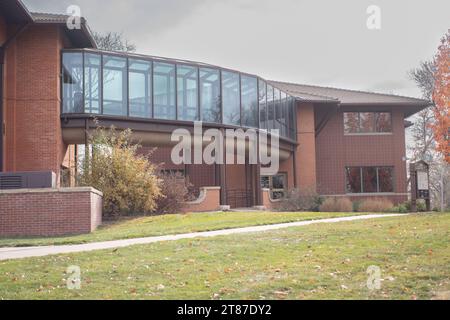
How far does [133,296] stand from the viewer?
280 inches

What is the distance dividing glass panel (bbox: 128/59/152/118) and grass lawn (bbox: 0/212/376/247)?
223 inches

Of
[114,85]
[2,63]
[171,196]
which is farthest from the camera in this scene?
[114,85]

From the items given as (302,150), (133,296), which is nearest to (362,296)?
(133,296)

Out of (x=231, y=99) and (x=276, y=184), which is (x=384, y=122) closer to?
(x=276, y=184)

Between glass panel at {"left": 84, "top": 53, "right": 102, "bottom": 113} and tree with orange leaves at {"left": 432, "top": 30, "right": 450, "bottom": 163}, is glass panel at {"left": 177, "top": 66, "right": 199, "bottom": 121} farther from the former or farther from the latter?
tree with orange leaves at {"left": 432, "top": 30, "right": 450, "bottom": 163}

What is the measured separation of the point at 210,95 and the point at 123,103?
4.03 meters

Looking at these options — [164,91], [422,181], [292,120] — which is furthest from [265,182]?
[422,181]

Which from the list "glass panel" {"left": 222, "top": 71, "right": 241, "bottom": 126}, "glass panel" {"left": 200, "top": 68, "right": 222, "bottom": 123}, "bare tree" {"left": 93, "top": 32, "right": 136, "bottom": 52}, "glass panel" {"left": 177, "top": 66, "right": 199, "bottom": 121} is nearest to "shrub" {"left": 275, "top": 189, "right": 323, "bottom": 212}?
"glass panel" {"left": 222, "top": 71, "right": 241, "bottom": 126}

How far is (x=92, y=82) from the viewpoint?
74.1ft

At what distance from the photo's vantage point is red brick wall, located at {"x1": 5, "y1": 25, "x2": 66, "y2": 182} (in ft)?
71.4
